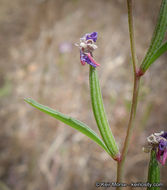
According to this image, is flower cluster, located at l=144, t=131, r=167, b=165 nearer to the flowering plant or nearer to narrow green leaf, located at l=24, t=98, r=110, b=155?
the flowering plant

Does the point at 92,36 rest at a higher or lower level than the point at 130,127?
higher

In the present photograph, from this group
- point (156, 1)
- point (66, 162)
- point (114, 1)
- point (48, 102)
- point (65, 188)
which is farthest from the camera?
point (114, 1)

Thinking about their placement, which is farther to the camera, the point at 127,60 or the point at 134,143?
the point at 127,60

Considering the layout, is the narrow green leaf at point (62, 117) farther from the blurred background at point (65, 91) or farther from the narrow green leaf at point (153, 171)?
the blurred background at point (65, 91)

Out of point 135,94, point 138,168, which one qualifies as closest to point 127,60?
point 138,168

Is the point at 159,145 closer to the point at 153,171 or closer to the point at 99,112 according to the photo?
the point at 153,171

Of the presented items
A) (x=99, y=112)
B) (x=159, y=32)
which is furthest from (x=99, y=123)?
(x=159, y=32)

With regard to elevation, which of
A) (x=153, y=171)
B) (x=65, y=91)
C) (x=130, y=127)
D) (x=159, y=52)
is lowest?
(x=153, y=171)

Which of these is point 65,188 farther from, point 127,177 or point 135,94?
point 135,94
